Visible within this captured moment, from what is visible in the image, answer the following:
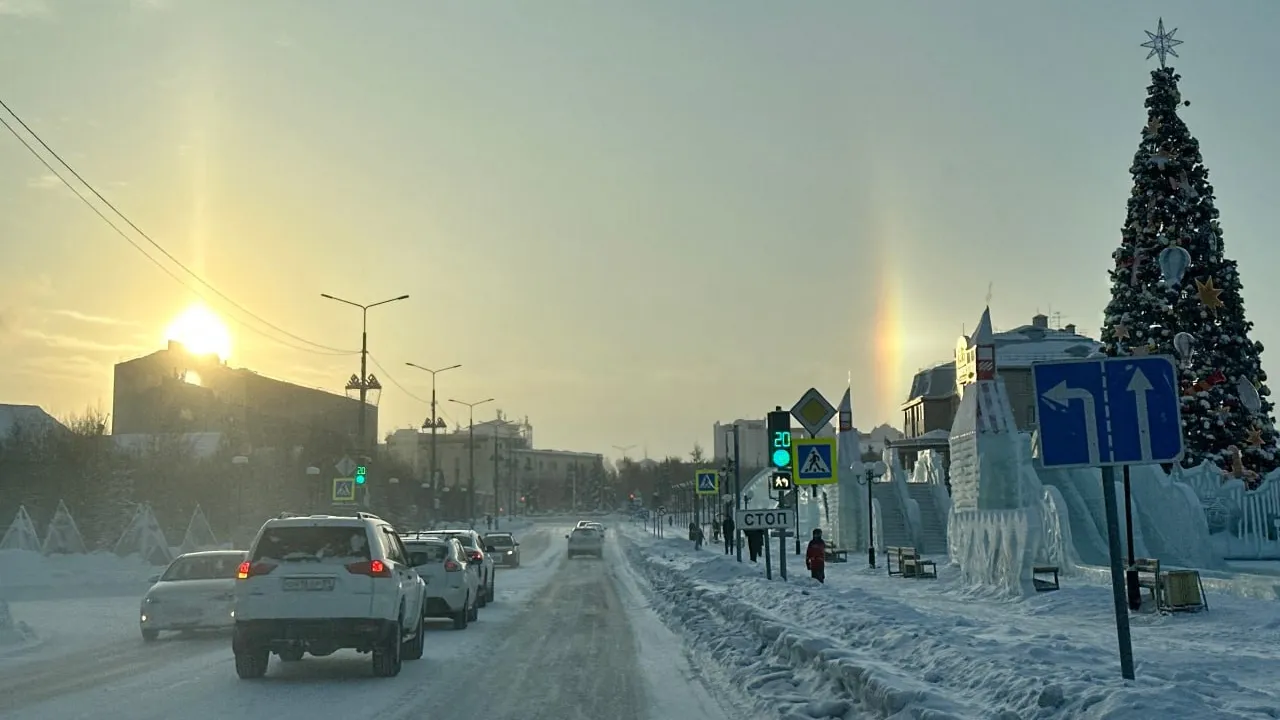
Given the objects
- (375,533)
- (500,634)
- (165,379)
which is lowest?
(500,634)

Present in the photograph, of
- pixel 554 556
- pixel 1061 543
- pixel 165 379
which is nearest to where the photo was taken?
pixel 1061 543

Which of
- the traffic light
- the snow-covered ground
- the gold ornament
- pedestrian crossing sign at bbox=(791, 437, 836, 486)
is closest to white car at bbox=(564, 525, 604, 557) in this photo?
the gold ornament

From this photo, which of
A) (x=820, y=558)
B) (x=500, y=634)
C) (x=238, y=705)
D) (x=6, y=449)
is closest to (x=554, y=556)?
(x=6, y=449)

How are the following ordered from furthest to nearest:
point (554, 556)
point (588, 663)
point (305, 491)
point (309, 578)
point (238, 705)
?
point (305, 491)
point (554, 556)
point (588, 663)
point (309, 578)
point (238, 705)

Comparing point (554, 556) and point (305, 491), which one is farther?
point (305, 491)

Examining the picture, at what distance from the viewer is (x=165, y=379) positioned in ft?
366

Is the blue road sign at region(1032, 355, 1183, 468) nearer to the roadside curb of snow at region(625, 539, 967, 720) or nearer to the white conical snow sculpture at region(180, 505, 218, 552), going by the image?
the roadside curb of snow at region(625, 539, 967, 720)

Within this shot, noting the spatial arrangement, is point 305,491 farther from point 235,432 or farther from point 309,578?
point 309,578

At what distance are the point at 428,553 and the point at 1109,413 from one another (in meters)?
15.6

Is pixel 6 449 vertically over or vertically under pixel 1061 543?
over

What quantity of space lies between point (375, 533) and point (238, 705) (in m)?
3.34

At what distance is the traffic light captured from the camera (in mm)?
24828

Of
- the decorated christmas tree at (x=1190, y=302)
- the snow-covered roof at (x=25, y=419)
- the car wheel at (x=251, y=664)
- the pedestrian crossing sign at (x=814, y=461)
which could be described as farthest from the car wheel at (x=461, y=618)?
the snow-covered roof at (x=25, y=419)

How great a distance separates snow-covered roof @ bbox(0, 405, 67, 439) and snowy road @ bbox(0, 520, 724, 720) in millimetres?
60948
